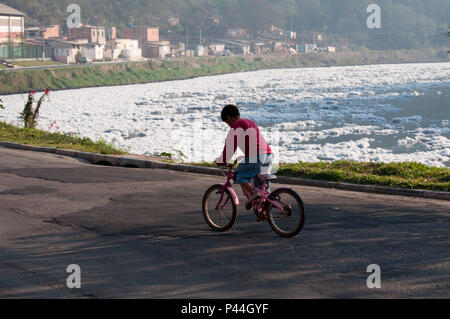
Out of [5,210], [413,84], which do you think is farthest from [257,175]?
[413,84]

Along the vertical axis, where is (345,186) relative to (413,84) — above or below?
below

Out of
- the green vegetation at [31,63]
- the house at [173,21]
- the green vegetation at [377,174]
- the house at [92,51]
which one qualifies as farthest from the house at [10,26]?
the green vegetation at [377,174]

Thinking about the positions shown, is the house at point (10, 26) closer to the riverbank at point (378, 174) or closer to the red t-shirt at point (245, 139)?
the riverbank at point (378, 174)

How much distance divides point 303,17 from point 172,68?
9721 centimetres

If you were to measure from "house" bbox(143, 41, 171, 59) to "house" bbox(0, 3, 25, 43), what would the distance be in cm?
2783

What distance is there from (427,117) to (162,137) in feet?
58.4

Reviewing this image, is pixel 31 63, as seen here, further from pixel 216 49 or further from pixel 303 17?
pixel 303 17

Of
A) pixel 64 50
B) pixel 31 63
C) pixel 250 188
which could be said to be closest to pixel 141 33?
pixel 64 50

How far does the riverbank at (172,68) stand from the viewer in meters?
65.3

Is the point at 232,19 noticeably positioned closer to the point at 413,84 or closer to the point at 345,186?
the point at 413,84

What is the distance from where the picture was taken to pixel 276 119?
129 ft

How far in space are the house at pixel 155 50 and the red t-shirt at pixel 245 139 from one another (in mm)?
107948

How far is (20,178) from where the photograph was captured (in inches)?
487

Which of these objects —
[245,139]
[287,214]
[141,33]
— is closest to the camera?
[287,214]
